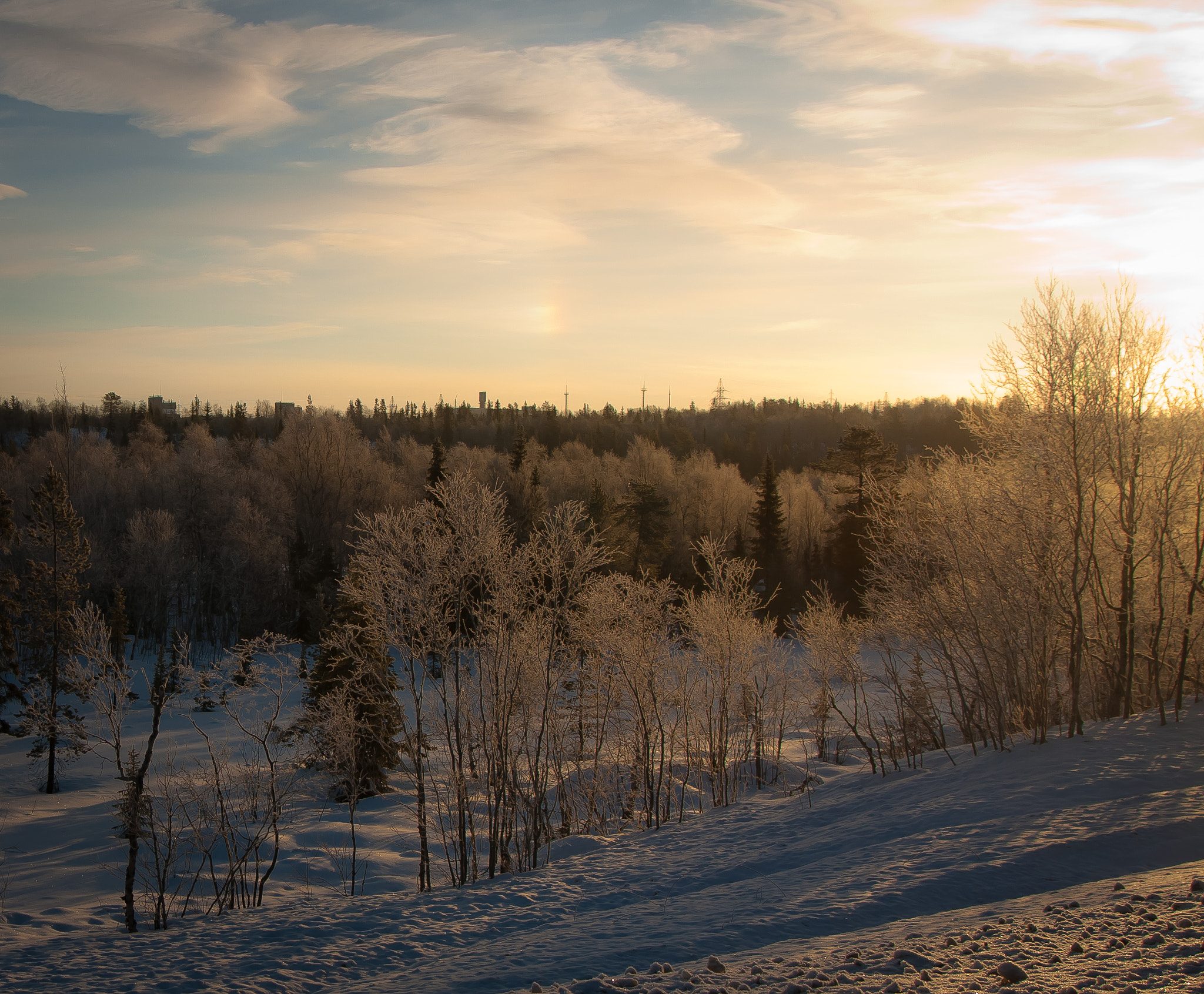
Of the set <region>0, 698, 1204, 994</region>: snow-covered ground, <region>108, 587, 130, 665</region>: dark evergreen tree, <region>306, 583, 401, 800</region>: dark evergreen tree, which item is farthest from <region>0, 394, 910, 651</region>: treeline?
<region>0, 698, 1204, 994</region>: snow-covered ground

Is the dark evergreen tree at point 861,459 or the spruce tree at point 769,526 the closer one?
the dark evergreen tree at point 861,459

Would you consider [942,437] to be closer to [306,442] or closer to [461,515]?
[306,442]

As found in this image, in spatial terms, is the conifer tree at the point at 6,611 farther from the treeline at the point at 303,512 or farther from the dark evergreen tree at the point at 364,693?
the dark evergreen tree at the point at 364,693

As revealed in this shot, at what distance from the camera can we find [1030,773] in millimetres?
13703

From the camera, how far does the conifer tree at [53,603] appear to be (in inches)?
1319

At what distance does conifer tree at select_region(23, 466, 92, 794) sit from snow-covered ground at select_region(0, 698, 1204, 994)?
21.2 meters

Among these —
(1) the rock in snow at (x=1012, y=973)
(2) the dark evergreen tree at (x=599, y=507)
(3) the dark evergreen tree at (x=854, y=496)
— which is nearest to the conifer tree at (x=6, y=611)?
(2) the dark evergreen tree at (x=599, y=507)

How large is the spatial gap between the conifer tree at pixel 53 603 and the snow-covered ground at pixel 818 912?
69.5 feet

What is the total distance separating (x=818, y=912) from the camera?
29.2ft

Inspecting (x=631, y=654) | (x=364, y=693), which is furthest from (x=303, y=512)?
(x=631, y=654)

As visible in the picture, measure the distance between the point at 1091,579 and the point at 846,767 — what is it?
47.2ft

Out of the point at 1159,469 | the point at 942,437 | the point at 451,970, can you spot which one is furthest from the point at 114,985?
the point at 942,437

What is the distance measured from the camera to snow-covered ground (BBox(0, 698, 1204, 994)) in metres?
6.94

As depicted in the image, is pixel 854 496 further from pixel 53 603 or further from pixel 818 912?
pixel 818 912
